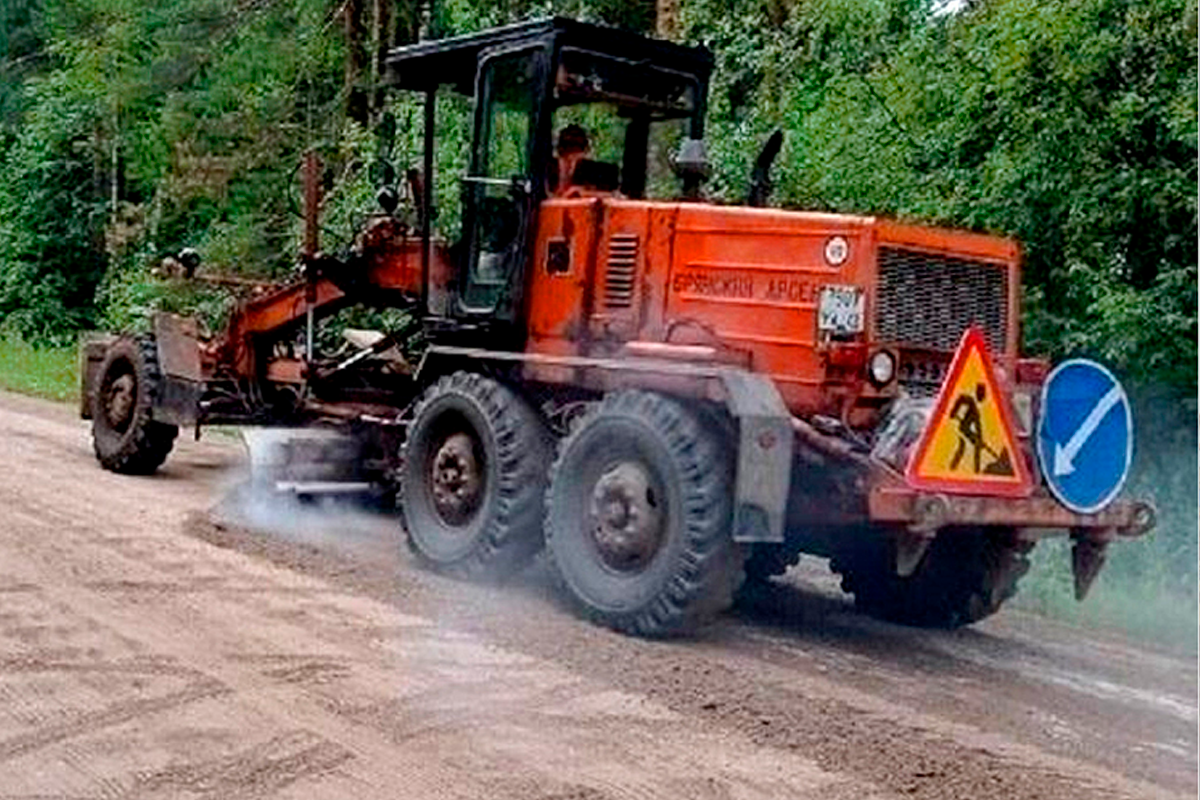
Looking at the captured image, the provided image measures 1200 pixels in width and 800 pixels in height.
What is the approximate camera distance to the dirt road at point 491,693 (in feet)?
16.5

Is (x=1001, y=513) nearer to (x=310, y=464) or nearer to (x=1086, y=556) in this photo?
(x=1086, y=556)

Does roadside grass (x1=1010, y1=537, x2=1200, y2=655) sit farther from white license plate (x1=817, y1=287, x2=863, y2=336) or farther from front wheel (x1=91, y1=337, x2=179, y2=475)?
front wheel (x1=91, y1=337, x2=179, y2=475)

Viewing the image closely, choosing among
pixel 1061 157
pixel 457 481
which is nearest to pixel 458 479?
pixel 457 481

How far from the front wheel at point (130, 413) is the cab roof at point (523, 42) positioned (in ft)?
10.4

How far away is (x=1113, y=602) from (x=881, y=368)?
9.40 feet

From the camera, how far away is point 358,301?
1045cm

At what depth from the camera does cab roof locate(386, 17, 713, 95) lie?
8531 mm

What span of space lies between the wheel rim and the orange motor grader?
18mm

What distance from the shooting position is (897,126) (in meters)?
11.7

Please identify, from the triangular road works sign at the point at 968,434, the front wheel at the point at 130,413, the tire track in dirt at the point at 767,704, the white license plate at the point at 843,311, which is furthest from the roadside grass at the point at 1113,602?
the front wheel at the point at 130,413

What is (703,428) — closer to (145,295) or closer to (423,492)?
(423,492)

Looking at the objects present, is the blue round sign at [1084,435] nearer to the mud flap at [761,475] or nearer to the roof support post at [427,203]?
the mud flap at [761,475]

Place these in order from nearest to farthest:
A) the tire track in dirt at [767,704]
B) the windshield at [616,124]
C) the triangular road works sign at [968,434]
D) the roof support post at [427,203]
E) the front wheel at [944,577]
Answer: the tire track in dirt at [767,704], the triangular road works sign at [968,434], the front wheel at [944,577], the windshield at [616,124], the roof support post at [427,203]

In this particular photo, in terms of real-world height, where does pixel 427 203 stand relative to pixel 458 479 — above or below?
above
